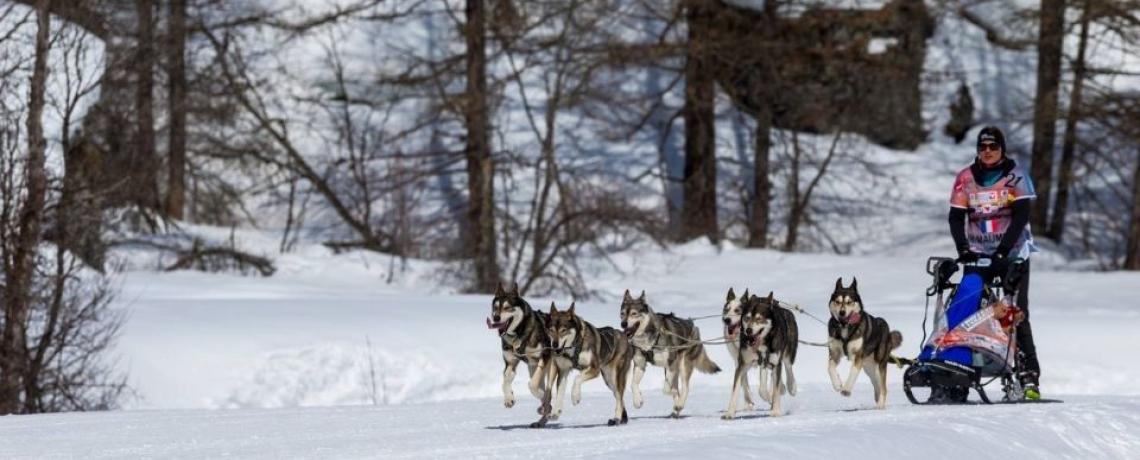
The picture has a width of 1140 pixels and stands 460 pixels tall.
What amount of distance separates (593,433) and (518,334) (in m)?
0.67

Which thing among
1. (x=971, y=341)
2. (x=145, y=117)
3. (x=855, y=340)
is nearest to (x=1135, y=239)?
(x=145, y=117)

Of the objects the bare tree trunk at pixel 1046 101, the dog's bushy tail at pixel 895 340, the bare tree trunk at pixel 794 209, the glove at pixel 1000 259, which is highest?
the bare tree trunk at pixel 1046 101

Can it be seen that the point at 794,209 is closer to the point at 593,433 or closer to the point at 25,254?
the point at 25,254

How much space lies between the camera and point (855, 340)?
1045 cm

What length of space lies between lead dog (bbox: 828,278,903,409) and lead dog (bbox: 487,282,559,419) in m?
1.97

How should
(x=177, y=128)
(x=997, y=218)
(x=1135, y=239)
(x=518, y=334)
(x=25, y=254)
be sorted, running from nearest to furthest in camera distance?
1. (x=518, y=334)
2. (x=997, y=218)
3. (x=25, y=254)
4. (x=1135, y=239)
5. (x=177, y=128)

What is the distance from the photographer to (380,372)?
1616 cm

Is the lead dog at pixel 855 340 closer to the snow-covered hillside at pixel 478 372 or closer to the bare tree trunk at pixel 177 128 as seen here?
the snow-covered hillside at pixel 478 372

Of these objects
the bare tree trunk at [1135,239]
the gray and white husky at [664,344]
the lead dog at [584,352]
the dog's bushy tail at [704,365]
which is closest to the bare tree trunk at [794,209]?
the bare tree trunk at [1135,239]

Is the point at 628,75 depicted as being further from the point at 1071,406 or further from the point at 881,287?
the point at 1071,406

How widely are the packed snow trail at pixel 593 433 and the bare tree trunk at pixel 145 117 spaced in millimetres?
9336

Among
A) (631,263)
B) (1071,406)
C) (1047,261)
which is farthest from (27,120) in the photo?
(1047,261)

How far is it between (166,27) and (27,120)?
1345 cm

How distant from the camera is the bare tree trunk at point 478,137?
25.9 m
